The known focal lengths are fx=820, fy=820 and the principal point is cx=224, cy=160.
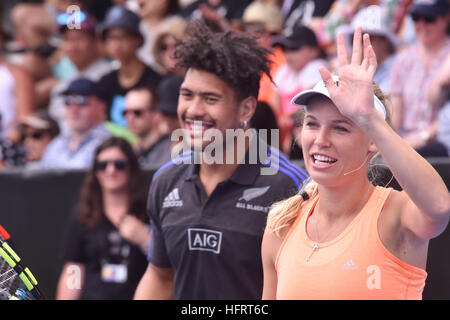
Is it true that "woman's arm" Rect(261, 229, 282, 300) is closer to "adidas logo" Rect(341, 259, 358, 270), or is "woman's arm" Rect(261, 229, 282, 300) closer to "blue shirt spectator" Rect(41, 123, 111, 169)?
"adidas logo" Rect(341, 259, 358, 270)

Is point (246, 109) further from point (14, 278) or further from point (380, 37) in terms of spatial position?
point (380, 37)

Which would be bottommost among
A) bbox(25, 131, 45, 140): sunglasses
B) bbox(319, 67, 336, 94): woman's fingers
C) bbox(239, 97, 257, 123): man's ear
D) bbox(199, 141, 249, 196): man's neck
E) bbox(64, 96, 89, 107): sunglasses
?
bbox(319, 67, 336, 94): woman's fingers

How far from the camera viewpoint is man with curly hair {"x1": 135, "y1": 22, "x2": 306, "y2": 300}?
4109 mm

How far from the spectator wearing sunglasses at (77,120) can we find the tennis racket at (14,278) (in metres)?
4.73

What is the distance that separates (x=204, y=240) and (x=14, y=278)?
133cm

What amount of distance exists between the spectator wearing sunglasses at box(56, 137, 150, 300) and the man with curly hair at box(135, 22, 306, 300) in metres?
Answer: 1.58

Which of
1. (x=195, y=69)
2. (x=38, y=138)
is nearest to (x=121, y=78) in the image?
(x=38, y=138)

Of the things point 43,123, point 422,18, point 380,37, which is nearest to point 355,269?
point 422,18

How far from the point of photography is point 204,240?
416 cm

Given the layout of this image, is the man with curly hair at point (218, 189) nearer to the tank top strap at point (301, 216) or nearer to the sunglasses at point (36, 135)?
the tank top strap at point (301, 216)

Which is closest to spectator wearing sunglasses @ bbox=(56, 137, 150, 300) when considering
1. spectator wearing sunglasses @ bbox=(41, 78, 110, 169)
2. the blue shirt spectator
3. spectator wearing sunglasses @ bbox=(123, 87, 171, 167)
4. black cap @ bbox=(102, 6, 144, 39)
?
spectator wearing sunglasses @ bbox=(123, 87, 171, 167)

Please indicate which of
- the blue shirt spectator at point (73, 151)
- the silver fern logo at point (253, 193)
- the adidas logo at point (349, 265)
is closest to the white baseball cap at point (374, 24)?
the blue shirt spectator at point (73, 151)

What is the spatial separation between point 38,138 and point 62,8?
250 cm

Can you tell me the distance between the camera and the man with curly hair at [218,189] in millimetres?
4109
